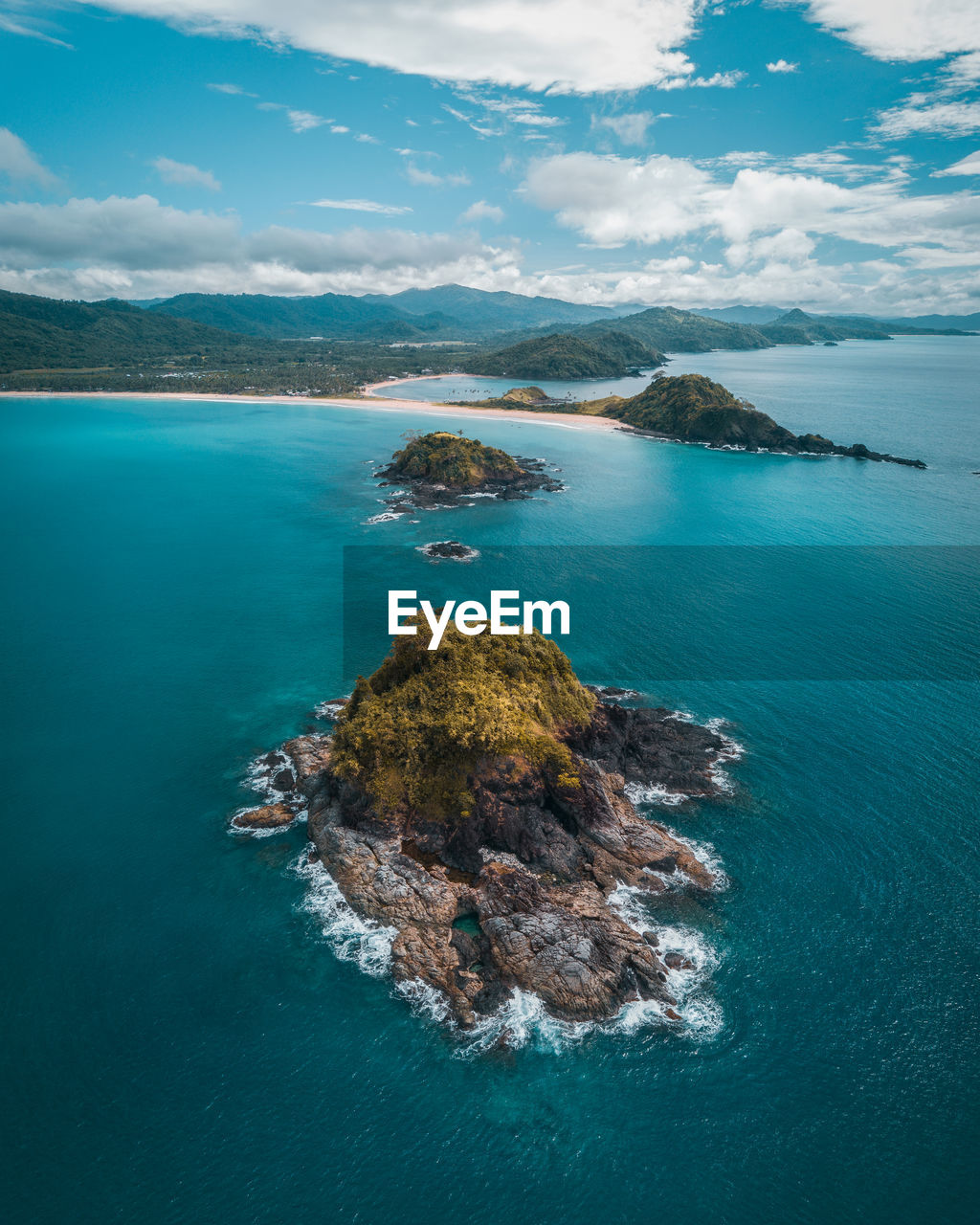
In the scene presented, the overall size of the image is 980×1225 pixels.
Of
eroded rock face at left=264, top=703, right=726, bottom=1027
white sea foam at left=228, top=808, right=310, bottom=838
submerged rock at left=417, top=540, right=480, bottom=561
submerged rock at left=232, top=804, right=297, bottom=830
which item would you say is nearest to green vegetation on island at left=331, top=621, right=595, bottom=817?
eroded rock face at left=264, top=703, right=726, bottom=1027

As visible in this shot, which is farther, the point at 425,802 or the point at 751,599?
the point at 751,599

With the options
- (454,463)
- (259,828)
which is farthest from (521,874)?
(454,463)

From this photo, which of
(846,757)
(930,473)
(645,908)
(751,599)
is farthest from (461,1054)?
(930,473)

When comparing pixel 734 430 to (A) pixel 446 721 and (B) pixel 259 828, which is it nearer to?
(A) pixel 446 721

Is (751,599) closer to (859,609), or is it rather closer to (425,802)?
(859,609)

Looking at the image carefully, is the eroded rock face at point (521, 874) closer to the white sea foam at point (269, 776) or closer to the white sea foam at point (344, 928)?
the white sea foam at point (344, 928)

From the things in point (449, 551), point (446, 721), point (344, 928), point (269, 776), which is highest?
point (449, 551)
